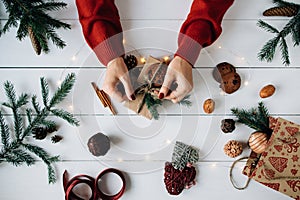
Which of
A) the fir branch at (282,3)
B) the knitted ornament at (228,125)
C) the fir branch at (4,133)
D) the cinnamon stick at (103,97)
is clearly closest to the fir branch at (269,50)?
the fir branch at (282,3)

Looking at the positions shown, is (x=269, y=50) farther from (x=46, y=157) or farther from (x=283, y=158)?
(x=46, y=157)

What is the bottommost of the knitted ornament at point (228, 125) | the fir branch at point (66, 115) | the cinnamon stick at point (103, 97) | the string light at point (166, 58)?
the fir branch at point (66, 115)

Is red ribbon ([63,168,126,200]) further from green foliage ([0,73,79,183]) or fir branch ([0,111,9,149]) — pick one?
fir branch ([0,111,9,149])

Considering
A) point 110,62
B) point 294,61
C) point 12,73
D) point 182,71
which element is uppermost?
point 294,61

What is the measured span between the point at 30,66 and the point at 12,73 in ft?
0.20

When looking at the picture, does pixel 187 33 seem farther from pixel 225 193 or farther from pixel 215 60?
pixel 225 193

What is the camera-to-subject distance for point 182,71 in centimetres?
97

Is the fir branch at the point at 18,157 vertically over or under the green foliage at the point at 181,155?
under

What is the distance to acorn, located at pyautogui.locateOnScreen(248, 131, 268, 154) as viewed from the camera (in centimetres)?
101

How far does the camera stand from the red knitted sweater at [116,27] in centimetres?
98

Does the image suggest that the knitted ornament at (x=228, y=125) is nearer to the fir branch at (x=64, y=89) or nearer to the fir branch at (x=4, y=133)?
the fir branch at (x=64, y=89)

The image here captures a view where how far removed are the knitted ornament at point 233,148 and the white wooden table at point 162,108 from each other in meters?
0.02

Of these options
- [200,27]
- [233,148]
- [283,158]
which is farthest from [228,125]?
[200,27]

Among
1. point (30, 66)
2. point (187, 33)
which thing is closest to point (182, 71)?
point (187, 33)
